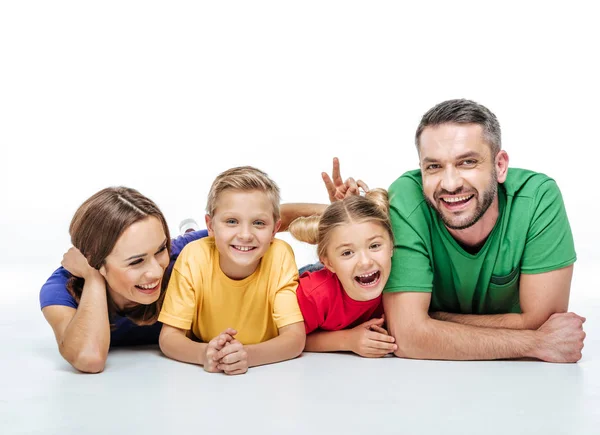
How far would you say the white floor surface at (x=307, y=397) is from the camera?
120 inches

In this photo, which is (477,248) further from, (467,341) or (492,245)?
(467,341)

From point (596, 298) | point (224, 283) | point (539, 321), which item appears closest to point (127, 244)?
point (224, 283)

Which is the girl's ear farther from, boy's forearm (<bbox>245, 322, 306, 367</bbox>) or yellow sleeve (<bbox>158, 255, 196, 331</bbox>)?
yellow sleeve (<bbox>158, 255, 196, 331</bbox>)

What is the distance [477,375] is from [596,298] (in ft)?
8.99

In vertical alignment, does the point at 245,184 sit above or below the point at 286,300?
above

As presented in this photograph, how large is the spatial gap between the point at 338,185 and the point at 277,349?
1.16 meters

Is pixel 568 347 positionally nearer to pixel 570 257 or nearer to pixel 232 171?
pixel 570 257

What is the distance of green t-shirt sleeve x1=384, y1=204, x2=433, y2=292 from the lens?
411cm

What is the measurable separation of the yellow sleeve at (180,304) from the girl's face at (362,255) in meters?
0.80

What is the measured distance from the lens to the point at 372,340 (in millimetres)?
4188

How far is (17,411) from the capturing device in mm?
3311

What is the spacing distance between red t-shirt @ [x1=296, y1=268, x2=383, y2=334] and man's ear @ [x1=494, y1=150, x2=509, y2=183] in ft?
3.09

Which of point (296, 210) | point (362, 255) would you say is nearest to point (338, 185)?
point (296, 210)

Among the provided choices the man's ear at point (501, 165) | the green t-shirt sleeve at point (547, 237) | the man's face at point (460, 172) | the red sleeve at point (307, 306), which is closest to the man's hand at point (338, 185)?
the man's face at point (460, 172)
